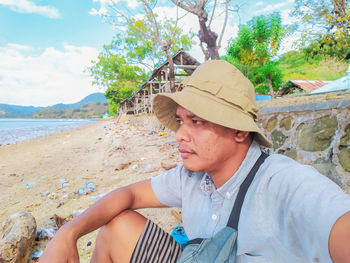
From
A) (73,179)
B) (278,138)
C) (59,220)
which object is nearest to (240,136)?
(278,138)

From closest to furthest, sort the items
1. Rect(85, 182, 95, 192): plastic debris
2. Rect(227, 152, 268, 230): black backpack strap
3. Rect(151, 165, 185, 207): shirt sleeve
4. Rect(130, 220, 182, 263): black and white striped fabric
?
Rect(227, 152, 268, 230): black backpack strap
Rect(130, 220, 182, 263): black and white striped fabric
Rect(151, 165, 185, 207): shirt sleeve
Rect(85, 182, 95, 192): plastic debris

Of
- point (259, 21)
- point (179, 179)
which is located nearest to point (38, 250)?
point (179, 179)

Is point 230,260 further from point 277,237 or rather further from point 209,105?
point 209,105

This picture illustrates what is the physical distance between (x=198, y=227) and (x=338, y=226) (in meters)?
0.70

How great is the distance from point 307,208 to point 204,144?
21.4 inches

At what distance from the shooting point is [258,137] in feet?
3.82

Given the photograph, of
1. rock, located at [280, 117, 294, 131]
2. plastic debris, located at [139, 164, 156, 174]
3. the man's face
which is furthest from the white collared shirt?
plastic debris, located at [139, 164, 156, 174]

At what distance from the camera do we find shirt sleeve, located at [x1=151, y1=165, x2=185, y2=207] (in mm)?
1396

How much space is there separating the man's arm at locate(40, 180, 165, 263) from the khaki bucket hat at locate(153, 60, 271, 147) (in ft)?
2.61

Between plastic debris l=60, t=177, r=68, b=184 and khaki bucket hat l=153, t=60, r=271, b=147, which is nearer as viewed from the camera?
khaki bucket hat l=153, t=60, r=271, b=147

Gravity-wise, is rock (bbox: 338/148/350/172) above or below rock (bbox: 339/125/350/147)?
below

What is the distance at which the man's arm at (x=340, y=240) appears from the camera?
1.95 feet

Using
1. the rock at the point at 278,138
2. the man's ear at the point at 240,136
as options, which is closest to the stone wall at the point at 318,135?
the rock at the point at 278,138

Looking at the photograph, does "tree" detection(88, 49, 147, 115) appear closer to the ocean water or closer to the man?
the ocean water
